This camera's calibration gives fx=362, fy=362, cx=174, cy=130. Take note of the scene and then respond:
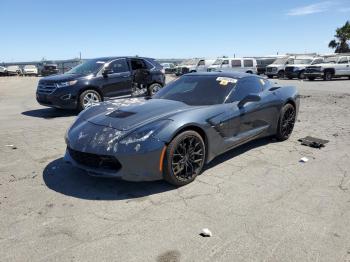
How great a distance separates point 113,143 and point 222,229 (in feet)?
5.27

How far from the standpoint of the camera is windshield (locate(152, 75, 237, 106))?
533 cm

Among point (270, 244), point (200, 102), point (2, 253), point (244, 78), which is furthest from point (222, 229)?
point (244, 78)

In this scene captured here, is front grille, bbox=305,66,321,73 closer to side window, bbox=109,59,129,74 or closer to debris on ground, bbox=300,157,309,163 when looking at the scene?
side window, bbox=109,59,129,74

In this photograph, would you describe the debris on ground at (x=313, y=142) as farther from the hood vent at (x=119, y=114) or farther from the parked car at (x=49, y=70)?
the parked car at (x=49, y=70)

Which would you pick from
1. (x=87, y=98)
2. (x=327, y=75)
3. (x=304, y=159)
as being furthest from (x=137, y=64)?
(x=327, y=75)

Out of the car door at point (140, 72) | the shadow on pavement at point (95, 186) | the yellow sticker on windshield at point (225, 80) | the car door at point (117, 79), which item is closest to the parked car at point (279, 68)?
the car door at point (140, 72)

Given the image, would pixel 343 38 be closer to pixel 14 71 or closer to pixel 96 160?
pixel 14 71

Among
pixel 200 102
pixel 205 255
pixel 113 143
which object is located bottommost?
pixel 205 255

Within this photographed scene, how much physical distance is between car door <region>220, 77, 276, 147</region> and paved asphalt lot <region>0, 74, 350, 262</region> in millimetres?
391

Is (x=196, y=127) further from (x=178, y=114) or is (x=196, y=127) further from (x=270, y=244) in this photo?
(x=270, y=244)

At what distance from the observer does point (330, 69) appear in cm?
2642

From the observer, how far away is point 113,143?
4203mm

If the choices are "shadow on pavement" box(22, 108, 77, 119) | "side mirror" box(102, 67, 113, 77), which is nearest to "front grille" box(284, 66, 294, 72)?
"side mirror" box(102, 67, 113, 77)

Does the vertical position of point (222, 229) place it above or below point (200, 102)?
below
